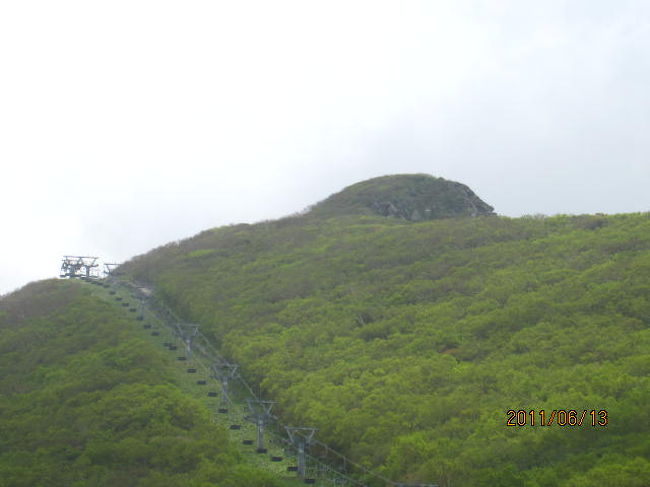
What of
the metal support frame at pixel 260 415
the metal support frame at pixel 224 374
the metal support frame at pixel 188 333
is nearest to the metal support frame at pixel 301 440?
the metal support frame at pixel 260 415

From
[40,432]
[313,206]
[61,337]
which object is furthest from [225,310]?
[313,206]

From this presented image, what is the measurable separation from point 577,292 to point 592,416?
17304mm

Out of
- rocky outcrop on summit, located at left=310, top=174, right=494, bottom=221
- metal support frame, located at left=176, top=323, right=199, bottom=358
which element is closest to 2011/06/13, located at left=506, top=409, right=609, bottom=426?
metal support frame, located at left=176, top=323, right=199, bottom=358

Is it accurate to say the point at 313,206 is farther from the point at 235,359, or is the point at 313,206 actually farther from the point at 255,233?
the point at 235,359

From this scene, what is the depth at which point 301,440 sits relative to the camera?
39.1 meters

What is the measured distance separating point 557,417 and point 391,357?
14719mm

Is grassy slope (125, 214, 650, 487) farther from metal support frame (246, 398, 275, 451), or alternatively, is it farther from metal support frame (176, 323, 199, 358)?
metal support frame (176, 323, 199, 358)

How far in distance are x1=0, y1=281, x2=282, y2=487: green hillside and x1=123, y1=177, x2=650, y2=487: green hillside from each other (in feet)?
17.2

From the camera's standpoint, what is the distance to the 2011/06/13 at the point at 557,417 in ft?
99.5

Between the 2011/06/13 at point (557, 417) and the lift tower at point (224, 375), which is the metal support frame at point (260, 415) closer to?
the lift tower at point (224, 375)

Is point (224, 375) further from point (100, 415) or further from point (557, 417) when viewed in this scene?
point (557, 417)

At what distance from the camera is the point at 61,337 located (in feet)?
178

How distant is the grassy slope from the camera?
30203 mm

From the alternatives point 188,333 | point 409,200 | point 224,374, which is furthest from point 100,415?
point 409,200
